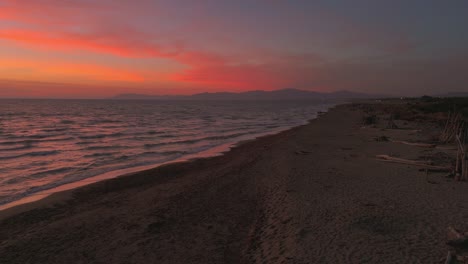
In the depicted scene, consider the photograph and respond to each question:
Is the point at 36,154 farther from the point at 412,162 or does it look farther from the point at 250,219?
the point at 412,162

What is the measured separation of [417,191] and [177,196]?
8.17 m

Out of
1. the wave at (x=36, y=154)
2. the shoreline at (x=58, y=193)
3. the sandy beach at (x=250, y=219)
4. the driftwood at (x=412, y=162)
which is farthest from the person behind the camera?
the wave at (x=36, y=154)

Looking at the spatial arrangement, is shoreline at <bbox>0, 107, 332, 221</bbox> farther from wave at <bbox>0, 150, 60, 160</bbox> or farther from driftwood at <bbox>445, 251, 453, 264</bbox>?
driftwood at <bbox>445, 251, 453, 264</bbox>

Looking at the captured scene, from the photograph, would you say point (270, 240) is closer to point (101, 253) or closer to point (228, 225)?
point (228, 225)

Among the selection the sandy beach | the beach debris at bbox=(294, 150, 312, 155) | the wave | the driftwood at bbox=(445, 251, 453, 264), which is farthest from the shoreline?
the driftwood at bbox=(445, 251, 453, 264)

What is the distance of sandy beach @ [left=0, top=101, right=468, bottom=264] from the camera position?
6785 mm

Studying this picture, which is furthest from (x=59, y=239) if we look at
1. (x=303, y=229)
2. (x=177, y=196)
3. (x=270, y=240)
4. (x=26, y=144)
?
(x=26, y=144)

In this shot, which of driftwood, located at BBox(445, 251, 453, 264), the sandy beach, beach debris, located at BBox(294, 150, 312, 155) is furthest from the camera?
beach debris, located at BBox(294, 150, 312, 155)

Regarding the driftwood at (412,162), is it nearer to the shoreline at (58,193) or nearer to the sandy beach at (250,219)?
the sandy beach at (250,219)

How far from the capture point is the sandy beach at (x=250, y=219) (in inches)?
267

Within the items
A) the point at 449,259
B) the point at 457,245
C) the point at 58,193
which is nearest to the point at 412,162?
the point at 457,245

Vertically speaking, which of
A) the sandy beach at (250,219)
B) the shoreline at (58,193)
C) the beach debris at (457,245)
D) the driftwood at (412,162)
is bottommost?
the shoreline at (58,193)

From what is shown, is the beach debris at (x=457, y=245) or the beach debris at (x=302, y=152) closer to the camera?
the beach debris at (x=457, y=245)

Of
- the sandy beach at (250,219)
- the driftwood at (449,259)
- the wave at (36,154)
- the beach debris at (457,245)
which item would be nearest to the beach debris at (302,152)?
the sandy beach at (250,219)
